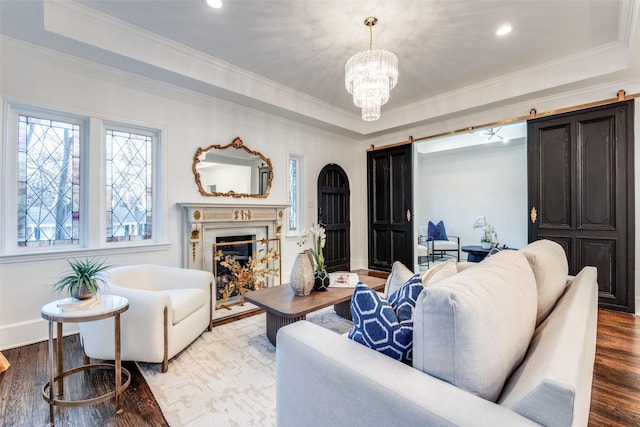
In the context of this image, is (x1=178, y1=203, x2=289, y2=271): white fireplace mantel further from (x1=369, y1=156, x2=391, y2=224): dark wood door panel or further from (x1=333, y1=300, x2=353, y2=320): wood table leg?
(x1=369, y1=156, x2=391, y2=224): dark wood door panel

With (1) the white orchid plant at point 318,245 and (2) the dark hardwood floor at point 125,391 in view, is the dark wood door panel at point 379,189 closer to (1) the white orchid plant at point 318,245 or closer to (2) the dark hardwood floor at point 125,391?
(1) the white orchid plant at point 318,245

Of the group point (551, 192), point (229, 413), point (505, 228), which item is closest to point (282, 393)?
point (229, 413)

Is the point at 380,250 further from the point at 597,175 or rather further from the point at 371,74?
the point at 371,74

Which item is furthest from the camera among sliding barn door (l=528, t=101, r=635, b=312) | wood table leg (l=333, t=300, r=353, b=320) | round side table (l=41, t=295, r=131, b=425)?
sliding barn door (l=528, t=101, r=635, b=312)

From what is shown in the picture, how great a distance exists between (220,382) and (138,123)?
9.04ft

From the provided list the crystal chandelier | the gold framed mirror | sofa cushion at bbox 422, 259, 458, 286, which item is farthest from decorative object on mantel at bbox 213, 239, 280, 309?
sofa cushion at bbox 422, 259, 458, 286

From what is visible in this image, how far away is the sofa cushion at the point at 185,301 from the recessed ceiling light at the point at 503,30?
3.74 metres

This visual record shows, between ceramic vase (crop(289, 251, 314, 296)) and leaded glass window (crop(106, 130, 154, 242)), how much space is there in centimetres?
187

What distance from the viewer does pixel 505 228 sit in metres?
6.51

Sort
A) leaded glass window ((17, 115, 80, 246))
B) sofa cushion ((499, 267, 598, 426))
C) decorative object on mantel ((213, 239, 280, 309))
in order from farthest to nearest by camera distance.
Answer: decorative object on mantel ((213, 239, 280, 309))
leaded glass window ((17, 115, 80, 246))
sofa cushion ((499, 267, 598, 426))

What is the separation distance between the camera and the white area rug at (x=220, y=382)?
1.72m

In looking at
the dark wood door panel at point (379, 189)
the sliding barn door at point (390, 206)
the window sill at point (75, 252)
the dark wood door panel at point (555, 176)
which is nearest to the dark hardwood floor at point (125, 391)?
the window sill at point (75, 252)

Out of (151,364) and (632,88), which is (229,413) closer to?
(151,364)

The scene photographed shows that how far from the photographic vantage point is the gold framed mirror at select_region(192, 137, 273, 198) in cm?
373
